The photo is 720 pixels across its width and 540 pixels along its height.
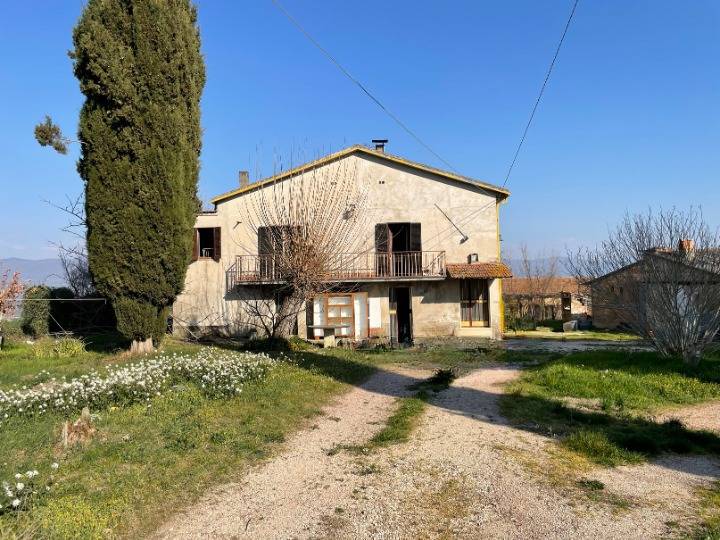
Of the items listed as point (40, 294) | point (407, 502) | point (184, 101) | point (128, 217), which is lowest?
point (407, 502)

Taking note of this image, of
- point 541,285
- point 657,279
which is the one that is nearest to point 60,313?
point 657,279

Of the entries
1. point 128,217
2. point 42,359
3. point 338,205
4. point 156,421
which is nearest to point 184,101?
point 128,217

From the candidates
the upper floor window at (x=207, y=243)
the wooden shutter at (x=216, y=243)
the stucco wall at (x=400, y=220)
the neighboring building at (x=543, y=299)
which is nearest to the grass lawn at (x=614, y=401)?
the stucco wall at (x=400, y=220)

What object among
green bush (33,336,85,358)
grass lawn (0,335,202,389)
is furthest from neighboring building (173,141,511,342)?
green bush (33,336,85,358)

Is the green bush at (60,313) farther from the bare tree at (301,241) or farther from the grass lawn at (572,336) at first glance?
the grass lawn at (572,336)

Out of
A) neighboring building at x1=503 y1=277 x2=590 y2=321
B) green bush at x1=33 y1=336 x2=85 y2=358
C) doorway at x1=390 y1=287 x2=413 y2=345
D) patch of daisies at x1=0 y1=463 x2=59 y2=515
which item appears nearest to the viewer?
patch of daisies at x1=0 y1=463 x2=59 y2=515

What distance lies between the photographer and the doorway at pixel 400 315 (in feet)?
67.0

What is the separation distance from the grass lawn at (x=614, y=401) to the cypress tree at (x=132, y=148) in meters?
9.05

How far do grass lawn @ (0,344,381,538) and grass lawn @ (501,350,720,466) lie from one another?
3.84 metres

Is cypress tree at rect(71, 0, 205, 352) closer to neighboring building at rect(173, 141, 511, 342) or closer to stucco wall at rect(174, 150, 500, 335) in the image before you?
neighboring building at rect(173, 141, 511, 342)

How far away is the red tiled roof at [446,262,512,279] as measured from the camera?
738 inches

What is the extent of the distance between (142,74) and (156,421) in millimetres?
9126

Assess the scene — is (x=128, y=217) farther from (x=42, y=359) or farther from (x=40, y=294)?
(x=40, y=294)

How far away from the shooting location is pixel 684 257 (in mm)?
11781
